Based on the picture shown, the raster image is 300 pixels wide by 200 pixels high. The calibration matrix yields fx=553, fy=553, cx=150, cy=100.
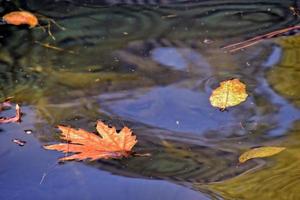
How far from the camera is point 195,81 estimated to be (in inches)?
78.8

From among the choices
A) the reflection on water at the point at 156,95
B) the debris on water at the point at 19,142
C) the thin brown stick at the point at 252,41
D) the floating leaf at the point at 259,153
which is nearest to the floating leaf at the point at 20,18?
the reflection on water at the point at 156,95

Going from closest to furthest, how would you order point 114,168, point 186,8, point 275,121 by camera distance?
point 114,168 → point 275,121 → point 186,8

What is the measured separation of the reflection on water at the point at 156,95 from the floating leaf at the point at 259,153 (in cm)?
2

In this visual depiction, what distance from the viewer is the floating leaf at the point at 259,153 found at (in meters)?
1.67

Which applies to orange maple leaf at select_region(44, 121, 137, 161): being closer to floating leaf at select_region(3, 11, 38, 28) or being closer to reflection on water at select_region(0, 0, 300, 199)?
reflection on water at select_region(0, 0, 300, 199)

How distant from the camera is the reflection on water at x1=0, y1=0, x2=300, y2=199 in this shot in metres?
1.61

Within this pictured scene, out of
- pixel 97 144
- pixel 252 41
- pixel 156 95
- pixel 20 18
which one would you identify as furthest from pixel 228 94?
pixel 20 18

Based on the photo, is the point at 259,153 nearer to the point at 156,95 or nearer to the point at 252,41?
the point at 156,95

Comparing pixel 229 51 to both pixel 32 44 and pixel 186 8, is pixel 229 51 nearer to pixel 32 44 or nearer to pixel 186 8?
pixel 186 8

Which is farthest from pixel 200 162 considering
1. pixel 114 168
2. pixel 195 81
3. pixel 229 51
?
pixel 229 51

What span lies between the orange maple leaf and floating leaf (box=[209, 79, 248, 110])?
0.33m

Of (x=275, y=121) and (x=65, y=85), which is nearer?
(x=275, y=121)

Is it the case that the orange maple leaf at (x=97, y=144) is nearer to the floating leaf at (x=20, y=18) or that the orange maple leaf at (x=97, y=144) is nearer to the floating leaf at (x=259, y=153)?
the floating leaf at (x=259, y=153)

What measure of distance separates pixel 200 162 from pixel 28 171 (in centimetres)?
52
